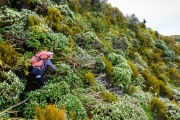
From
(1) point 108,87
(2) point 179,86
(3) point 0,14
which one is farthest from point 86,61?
(2) point 179,86

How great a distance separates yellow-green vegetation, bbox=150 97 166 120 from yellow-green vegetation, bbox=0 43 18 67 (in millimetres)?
4771

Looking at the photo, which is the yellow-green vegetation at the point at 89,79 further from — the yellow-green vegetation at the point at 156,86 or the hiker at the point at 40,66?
the yellow-green vegetation at the point at 156,86

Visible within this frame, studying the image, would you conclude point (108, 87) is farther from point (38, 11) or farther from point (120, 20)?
point (120, 20)

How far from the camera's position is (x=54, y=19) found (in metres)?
9.91

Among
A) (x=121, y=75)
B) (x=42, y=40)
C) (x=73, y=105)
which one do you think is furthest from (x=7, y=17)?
(x=121, y=75)

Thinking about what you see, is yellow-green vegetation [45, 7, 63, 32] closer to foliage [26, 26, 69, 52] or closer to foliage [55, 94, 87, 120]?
foliage [26, 26, 69, 52]

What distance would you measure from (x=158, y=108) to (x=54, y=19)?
4.51 meters

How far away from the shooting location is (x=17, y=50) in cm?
718

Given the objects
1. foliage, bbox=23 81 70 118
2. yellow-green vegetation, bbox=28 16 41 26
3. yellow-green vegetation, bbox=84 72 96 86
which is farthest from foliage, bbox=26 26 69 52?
foliage, bbox=23 81 70 118

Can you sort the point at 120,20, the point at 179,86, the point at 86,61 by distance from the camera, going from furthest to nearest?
1. the point at 120,20
2. the point at 179,86
3. the point at 86,61

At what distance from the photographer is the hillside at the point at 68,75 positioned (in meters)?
5.87

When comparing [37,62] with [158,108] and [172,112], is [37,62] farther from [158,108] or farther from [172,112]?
[172,112]

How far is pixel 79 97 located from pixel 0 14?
3.31m

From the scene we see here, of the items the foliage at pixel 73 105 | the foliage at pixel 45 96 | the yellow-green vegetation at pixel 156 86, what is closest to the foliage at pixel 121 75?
the yellow-green vegetation at pixel 156 86
